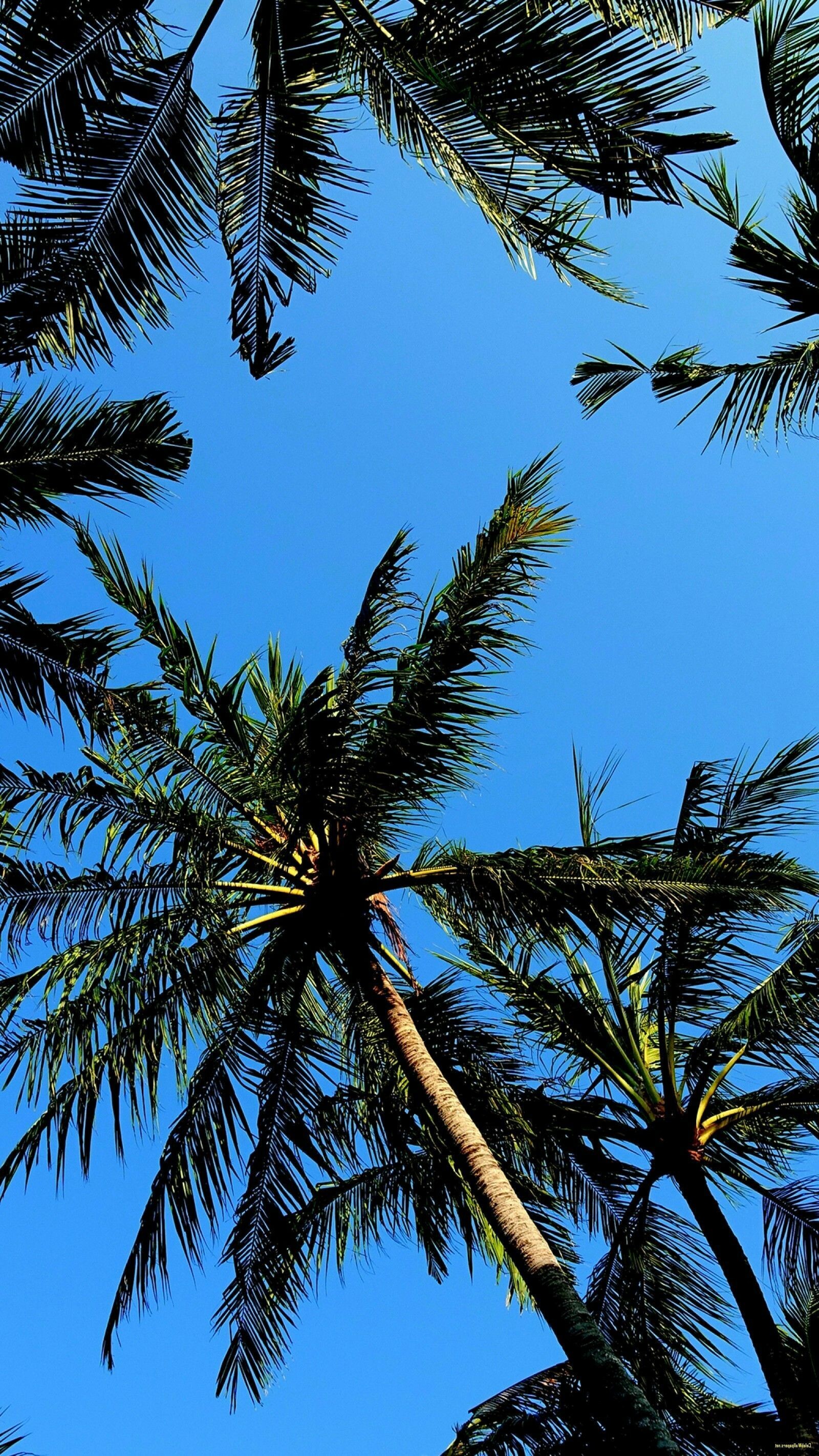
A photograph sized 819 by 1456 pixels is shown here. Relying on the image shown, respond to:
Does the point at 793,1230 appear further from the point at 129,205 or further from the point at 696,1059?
the point at 129,205

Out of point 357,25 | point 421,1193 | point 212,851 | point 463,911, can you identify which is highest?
point 357,25

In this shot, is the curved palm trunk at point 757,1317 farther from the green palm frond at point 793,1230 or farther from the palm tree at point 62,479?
the palm tree at point 62,479

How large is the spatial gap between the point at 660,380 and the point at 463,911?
3836mm

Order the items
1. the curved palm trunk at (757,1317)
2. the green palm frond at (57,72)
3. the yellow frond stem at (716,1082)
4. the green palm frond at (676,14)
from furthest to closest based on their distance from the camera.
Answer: the yellow frond stem at (716,1082), the curved palm trunk at (757,1317), the green palm frond at (57,72), the green palm frond at (676,14)

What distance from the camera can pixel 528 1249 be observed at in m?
5.82

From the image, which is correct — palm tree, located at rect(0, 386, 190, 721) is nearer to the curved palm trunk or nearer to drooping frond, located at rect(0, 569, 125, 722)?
drooping frond, located at rect(0, 569, 125, 722)

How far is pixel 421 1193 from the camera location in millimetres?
7703

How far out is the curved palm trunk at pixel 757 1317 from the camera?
6082mm

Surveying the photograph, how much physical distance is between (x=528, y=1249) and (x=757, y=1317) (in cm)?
165

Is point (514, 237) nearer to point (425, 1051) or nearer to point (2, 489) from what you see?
point (2, 489)

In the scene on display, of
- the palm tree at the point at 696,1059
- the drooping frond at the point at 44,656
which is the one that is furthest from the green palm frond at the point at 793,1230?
the drooping frond at the point at 44,656

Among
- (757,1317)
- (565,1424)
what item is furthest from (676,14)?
(565,1424)

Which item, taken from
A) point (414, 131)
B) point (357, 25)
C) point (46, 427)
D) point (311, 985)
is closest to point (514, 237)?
point (414, 131)

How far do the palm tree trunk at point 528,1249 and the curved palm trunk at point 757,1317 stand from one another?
46.9 inches
